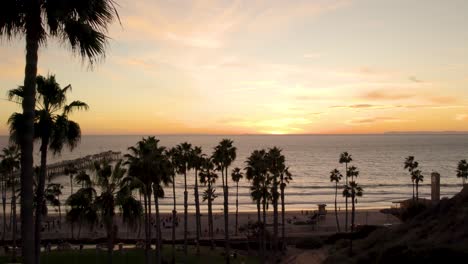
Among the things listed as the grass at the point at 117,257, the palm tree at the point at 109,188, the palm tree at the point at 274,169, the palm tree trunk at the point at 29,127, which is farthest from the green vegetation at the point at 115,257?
the palm tree trunk at the point at 29,127

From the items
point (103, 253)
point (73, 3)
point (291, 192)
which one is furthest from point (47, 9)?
point (291, 192)

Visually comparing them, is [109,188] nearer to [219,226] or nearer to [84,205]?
[84,205]

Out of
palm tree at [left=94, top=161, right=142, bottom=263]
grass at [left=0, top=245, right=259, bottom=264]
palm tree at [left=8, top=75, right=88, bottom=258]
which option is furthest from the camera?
grass at [left=0, top=245, right=259, bottom=264]

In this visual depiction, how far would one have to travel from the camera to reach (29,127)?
7.29 m

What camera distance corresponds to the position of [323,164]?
184m

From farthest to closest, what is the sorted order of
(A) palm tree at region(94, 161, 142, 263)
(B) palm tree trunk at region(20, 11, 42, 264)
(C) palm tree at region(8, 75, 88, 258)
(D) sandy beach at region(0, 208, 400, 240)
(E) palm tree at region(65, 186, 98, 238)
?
(D) sandy beach at region(0, 208, 400, 240) < (A) palm tree at region(94, 161, 142, 263) < (E) palm tree at region(65, 186, 98, 238) < (C) palm tree at region(8, 75, 88, 258) < (B) palm tree trunk at region(20, 11, 42, 264)

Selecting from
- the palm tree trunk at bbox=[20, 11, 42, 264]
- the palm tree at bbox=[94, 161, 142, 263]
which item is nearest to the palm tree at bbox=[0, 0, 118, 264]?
the palm tree trunk at bbox=[20, 11, 42, 264]

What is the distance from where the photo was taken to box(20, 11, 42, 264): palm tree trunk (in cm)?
727

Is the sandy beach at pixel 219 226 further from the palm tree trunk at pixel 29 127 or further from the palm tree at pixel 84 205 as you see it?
the palm tree trunk at pixel 29 127

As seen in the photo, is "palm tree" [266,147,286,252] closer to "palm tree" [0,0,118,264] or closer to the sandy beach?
the sandy beach

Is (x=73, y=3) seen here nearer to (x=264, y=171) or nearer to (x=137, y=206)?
(x=137, y=206)

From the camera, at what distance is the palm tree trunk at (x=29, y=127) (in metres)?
7.27

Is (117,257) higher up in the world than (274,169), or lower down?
lower down

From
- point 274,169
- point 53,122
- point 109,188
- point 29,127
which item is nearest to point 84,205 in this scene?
point 109,188
